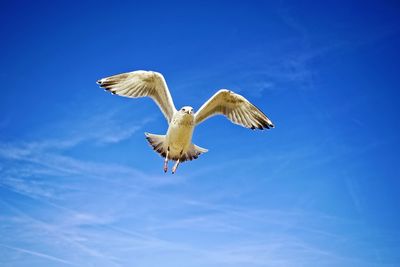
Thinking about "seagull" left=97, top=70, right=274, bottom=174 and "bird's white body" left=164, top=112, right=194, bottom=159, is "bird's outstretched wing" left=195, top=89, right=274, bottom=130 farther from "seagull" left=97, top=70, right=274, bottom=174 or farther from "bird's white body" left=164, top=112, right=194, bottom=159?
"bird's white body" left=164, top=112, right=194, bottom=159

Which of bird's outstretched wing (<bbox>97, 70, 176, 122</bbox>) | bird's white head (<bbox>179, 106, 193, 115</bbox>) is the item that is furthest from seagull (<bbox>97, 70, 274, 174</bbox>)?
bird's white head (<bbox>179, 106, 193, 115</bbox>)

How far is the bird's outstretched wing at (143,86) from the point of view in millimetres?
8266

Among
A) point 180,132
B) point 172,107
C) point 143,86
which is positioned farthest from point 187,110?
point 143,86

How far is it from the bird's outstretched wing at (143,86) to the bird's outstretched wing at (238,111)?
2.35 ft

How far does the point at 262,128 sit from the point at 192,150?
57.7 inches

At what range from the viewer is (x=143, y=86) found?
27.8 ft

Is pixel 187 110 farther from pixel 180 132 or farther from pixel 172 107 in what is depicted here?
pixel 172 107

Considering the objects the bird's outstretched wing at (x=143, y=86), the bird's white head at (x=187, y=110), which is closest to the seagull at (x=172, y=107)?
the bird's outstretched wing at (x=143, y=86)

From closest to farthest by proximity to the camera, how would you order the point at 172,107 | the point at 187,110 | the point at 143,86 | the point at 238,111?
Result: the point at 187,110
the point at 172,107
the point at 143,86
the point at 238,111

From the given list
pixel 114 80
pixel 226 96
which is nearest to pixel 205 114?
pixel 226 96

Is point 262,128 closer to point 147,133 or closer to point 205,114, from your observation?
point 205,114

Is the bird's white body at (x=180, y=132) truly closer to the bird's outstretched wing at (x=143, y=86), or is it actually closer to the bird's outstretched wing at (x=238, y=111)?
the bird's outstretched wing at (x=143, y=86)

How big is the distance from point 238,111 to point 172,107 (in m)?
1.37

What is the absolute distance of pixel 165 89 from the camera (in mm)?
8281
